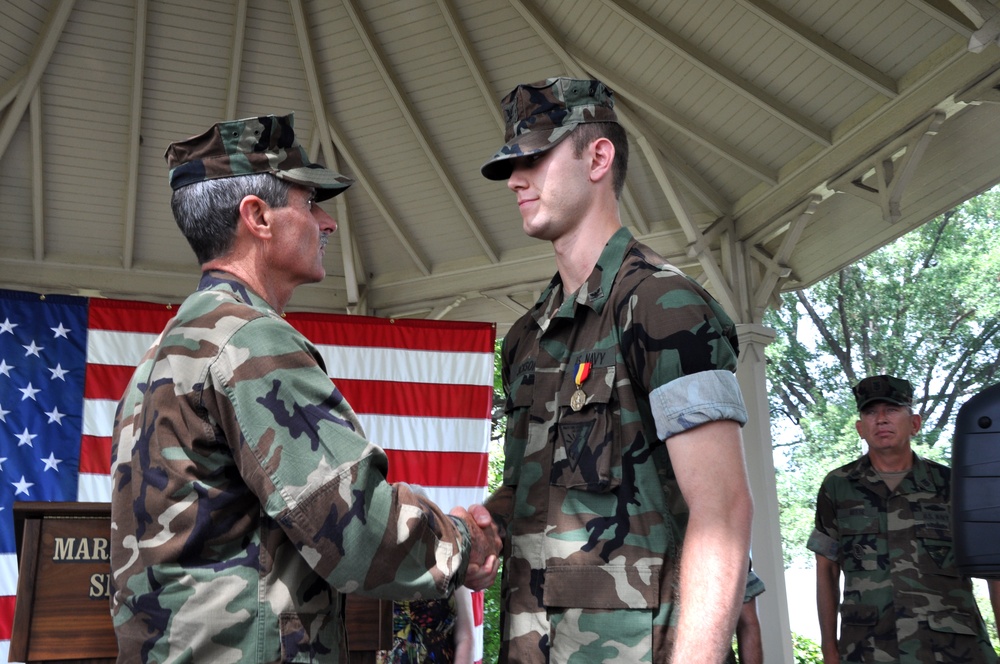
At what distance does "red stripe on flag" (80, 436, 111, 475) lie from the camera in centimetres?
692

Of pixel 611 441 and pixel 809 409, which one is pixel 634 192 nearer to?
pixel 611 441

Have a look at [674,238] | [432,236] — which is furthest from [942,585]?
[432,236]

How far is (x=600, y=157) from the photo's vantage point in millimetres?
1984

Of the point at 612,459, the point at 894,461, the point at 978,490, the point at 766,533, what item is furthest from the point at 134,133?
the point at 978,490

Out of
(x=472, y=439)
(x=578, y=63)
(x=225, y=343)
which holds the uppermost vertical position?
(x=578, y=63)

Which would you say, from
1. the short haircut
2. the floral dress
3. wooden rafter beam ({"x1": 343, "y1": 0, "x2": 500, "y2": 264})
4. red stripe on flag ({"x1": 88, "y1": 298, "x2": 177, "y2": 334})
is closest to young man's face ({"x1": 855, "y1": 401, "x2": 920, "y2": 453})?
the floral dress

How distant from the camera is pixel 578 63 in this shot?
7.38 meters

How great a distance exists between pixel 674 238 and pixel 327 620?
663cm

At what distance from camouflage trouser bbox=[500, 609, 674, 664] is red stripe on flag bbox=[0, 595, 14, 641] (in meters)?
5.74

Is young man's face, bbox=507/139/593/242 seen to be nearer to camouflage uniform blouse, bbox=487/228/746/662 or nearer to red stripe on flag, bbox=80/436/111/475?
camouflage uniform blouse, bbox=487/228/746/662

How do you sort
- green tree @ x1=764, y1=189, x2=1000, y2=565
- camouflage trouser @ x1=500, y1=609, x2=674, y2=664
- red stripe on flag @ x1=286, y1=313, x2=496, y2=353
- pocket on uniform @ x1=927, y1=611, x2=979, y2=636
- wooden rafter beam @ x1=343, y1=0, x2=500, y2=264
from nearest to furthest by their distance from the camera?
camouflage trouser @ x1=500, y1=609, x2=674, y2=664
pocket on uniform @ x1=927, y1=611, x2=979, y2=636
wooden rafter beam @ x1=343, y1=0, x2=500, y2=264
red stripe on flag @ x1=286, y1=313, x2=496, y2=353
green tree @ x1=764, y1=189, x2=1000, y2=565

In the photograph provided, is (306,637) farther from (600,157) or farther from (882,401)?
(882,401)

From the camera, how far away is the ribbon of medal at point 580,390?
1.79 m

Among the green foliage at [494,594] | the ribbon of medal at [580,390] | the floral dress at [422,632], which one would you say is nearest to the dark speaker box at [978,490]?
the ribbon of medal at [580,390]
